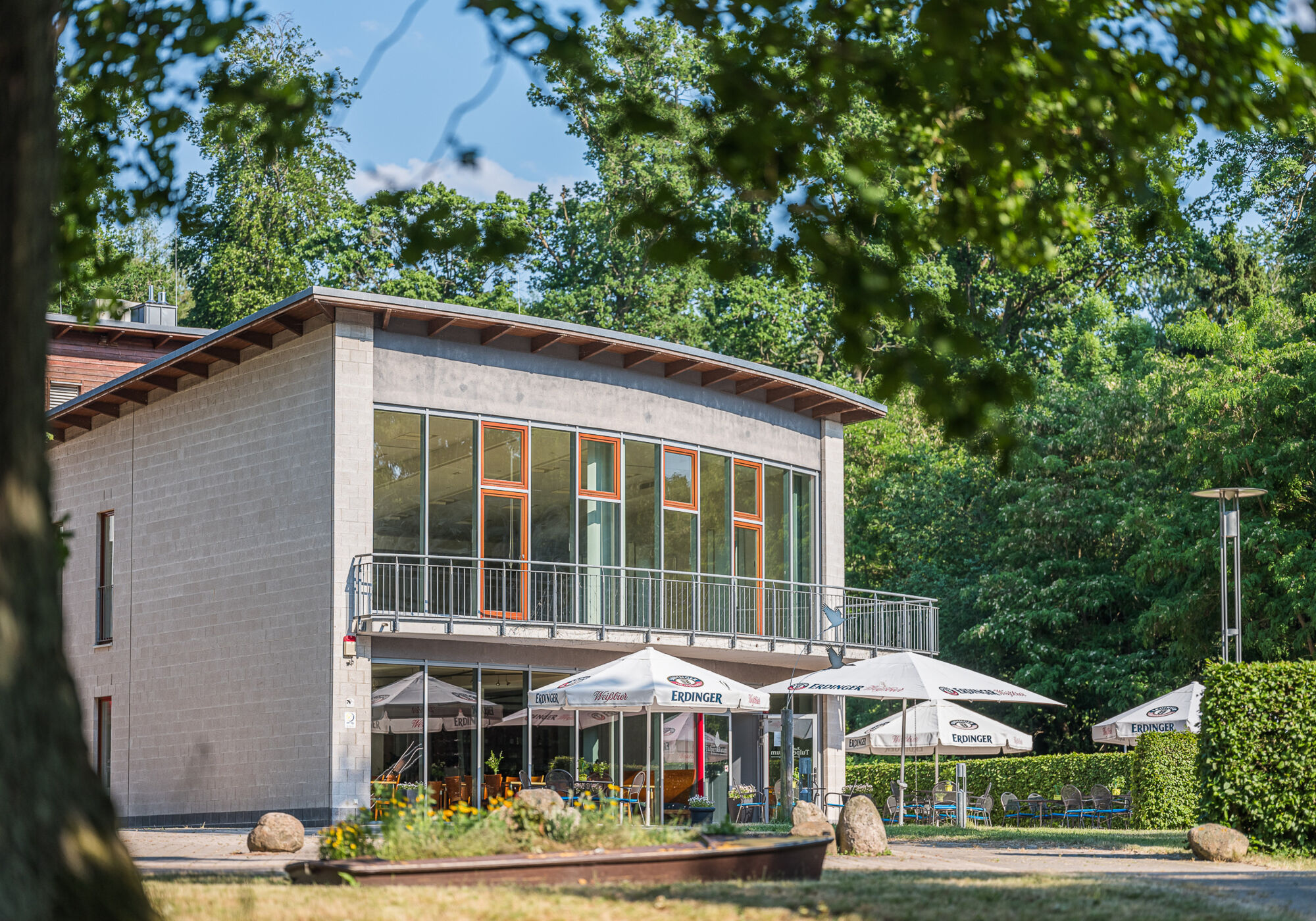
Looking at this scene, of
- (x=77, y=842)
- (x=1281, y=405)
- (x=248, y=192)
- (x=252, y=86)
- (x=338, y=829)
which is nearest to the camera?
(x=77, y=842)

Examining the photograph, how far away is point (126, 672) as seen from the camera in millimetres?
23609

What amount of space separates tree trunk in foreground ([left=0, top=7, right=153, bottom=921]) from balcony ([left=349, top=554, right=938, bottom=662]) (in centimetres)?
1434

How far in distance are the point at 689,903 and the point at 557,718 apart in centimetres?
1383

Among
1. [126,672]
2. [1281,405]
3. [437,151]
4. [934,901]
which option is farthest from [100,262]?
[1281,405]

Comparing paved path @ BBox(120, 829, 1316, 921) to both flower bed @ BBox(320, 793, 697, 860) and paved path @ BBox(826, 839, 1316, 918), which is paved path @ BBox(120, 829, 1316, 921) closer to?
paved path @ BBox(826, 839, 1316, 918)

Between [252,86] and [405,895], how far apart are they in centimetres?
434

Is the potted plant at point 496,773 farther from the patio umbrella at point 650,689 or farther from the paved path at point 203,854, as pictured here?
the paved path at point 203,854

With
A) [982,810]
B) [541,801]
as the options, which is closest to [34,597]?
[541,801]

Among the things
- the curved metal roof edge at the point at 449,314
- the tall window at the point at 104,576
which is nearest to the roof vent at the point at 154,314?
the curved metal roof edge at the point at 449,314

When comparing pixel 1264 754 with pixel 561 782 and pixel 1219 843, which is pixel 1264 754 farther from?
pixel 561 782

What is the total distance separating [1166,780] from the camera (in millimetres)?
22562

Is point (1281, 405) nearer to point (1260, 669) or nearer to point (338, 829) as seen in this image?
point (1260, 669)

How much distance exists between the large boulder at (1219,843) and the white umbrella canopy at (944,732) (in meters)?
7.52

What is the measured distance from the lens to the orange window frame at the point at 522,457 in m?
21.3
